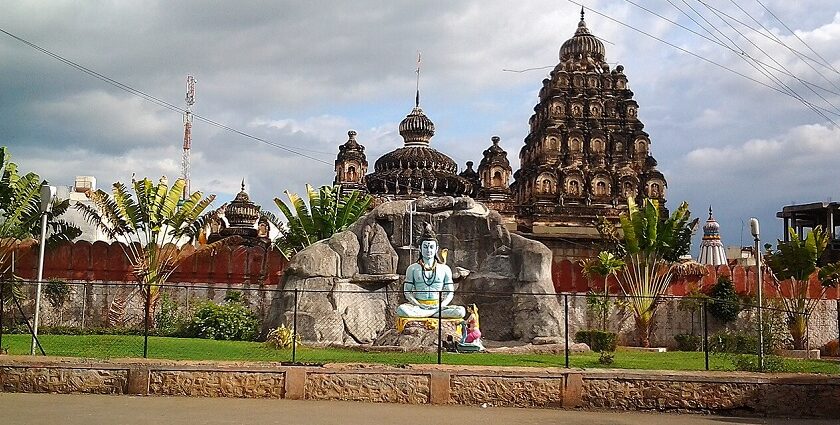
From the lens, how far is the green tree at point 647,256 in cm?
2500

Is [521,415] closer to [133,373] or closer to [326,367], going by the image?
[326,367]

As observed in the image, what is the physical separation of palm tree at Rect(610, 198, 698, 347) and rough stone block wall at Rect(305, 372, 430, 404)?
556 inches

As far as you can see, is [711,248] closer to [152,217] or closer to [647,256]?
[647,256]

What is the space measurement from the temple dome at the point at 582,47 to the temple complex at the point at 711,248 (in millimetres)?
17183

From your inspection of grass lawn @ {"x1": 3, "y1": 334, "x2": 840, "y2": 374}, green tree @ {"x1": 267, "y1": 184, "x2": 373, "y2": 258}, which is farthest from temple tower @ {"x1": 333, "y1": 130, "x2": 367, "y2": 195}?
grass lawn @ {"x1": 3, "y1": 334, "x2": 840, "y2": 374}

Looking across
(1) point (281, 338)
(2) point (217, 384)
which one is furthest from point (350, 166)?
(2) point (217, 384)

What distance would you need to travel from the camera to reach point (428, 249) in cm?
1897

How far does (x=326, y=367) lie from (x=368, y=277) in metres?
7.68

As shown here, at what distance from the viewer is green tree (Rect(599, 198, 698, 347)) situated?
25000 mm

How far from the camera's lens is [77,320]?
24.0 metres

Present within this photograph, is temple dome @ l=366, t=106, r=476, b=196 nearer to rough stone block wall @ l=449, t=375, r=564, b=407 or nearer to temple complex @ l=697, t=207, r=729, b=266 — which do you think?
temple complex @ l=697, t=207, r=729, b=266

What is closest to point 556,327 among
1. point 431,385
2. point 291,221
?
point 431,385

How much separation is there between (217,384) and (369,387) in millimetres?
2273

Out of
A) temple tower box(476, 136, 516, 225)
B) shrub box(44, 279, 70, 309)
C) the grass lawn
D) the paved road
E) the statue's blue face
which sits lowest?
the paved road
